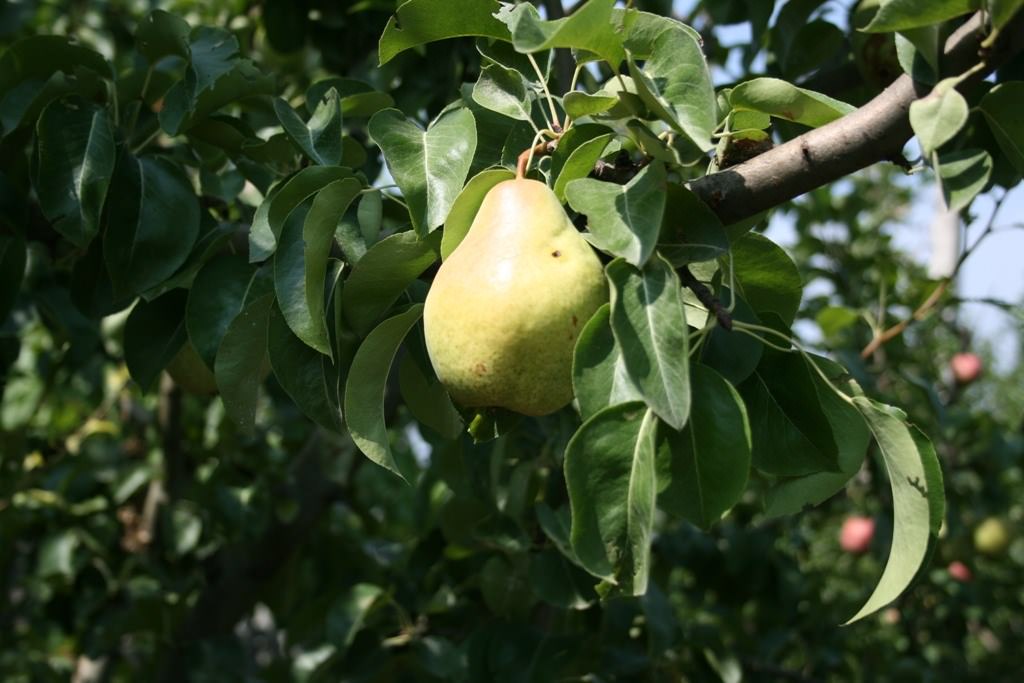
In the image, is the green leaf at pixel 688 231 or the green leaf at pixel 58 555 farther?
the green leaf at pixel 58 555

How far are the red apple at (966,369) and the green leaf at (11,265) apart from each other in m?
2.88

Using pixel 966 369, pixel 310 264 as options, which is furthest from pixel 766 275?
pixel 966 369

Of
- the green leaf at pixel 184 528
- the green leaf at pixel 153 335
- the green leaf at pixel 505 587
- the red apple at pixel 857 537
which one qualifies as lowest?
the red apple at pixel 857 537

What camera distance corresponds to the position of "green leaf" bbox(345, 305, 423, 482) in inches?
32.1

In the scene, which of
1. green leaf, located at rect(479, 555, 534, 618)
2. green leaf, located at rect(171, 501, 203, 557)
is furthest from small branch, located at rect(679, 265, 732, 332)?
green leaf, located at rect(171, 501, 203, 557)

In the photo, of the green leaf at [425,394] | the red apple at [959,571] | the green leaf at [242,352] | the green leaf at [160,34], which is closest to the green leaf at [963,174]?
the green leaf at [425,394]

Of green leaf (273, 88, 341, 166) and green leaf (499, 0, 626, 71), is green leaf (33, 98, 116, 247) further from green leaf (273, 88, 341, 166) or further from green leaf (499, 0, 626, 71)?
green leaf (499, 0, 626, 71)

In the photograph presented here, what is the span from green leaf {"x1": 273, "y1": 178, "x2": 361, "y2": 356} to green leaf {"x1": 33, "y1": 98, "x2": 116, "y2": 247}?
254 mm

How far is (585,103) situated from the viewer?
2.55ft

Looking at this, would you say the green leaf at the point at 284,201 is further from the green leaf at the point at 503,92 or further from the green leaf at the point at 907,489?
the green leaf at the point at 907,489

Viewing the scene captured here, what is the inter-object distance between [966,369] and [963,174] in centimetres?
275

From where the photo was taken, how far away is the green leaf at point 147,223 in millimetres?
1036

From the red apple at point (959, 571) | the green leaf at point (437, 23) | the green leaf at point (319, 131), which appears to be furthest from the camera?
A: the red apple at point (959, 571)

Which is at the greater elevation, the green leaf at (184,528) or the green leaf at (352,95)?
the green leaf at (352,95)
